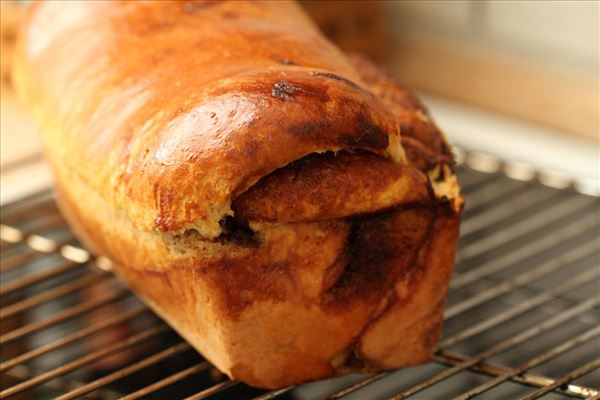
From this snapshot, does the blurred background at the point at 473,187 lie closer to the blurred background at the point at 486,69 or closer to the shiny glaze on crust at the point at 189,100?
the blurred background at the point at 486,69

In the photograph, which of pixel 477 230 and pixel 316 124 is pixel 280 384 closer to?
pixel 316 124

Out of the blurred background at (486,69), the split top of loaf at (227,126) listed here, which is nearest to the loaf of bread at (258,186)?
the split top of loaf at (227,126)

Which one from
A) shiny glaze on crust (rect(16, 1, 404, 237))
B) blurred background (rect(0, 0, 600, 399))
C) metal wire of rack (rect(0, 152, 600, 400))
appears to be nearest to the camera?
shiny glaze on crust (rect(16, 1, 404, 237))

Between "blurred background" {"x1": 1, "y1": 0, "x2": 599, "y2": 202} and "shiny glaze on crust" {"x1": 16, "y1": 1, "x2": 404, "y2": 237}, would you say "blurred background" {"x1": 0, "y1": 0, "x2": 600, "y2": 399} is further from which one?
"shiny glaze on crust" {"x1": 16, "y1": 1, "x2": 404, "y2": 237}

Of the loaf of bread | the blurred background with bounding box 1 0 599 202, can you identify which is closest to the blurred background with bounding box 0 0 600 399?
the blurred background with bounding box 1 0 599 202

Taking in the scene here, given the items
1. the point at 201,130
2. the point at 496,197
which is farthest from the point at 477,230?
the point at 201,130

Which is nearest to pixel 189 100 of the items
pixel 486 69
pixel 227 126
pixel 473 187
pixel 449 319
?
pixel 227 126
